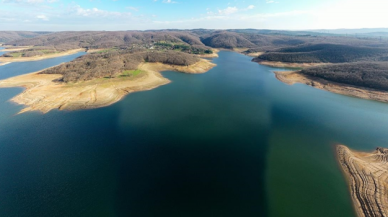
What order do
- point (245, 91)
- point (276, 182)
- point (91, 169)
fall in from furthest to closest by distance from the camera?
point (245, 91)
point (91, 169)
point (276, 182)

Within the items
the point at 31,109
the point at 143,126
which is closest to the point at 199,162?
the point at 143,126

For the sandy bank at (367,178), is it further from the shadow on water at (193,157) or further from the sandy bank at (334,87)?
the sandy bank at (334,87)

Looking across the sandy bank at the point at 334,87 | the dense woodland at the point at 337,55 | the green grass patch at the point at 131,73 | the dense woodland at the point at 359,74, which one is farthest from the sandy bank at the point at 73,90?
the dense woodland at the point at 337,55

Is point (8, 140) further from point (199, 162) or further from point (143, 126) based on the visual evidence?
point (199, 162)

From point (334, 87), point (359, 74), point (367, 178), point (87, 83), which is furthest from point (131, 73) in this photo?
point (359, 74)

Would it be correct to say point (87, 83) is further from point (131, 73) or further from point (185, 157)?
point (185, 157)

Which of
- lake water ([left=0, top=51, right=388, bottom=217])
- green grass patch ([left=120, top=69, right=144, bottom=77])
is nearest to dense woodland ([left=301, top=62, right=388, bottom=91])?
lake water ([left=0, top=51, right=388, bottom=217])
